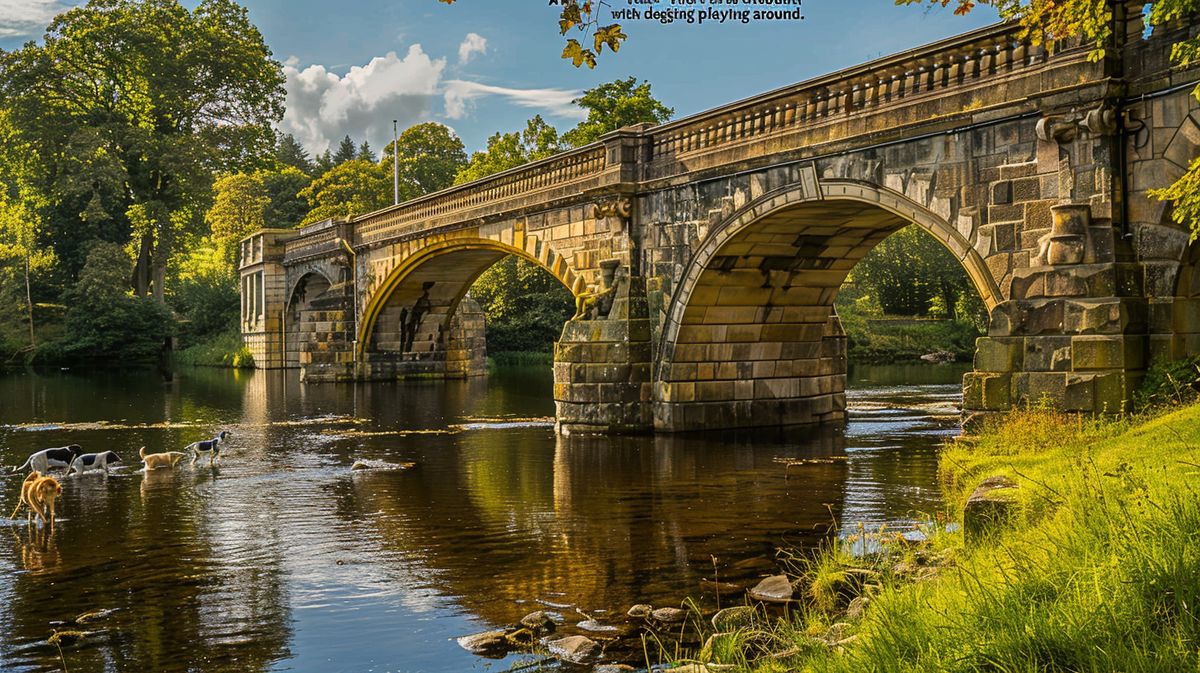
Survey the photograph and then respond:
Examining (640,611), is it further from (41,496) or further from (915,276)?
(915,276)

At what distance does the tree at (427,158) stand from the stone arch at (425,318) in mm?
24526

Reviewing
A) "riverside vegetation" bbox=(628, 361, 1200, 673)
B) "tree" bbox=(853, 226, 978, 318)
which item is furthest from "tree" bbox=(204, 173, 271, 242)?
"riverside vegetation" bbox=(628, 361, 1200, 673)

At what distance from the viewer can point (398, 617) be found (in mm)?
7434

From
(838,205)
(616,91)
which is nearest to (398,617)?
(838,205)

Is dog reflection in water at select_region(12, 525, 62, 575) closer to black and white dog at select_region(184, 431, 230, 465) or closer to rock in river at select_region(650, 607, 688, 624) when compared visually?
black and white dog at select_region(184, 431, 230, 465)

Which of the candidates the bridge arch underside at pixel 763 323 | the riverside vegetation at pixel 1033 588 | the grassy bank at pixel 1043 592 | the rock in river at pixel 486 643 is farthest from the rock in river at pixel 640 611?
the bridge arch underside at pixel 763 323

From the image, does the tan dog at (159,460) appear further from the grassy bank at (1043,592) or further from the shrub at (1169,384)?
the shrub at (1169,384)

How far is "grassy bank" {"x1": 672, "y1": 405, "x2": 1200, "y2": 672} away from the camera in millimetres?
3961

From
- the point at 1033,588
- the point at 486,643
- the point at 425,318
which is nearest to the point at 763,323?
the point at 486,643

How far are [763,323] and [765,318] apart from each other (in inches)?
3.6

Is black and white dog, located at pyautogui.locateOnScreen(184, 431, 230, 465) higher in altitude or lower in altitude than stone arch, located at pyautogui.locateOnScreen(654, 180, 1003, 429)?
lower

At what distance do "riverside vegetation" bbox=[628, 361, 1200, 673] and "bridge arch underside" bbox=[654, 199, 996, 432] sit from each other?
857cm

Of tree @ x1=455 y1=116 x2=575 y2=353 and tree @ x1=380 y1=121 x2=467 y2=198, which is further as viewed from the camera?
tree @ x1=380 y1=121 x2=467 y2=198

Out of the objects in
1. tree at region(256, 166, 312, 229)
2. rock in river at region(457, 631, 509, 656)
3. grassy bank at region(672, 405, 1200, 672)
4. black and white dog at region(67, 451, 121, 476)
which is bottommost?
rock in river at region(457, 631, 509, 656)
